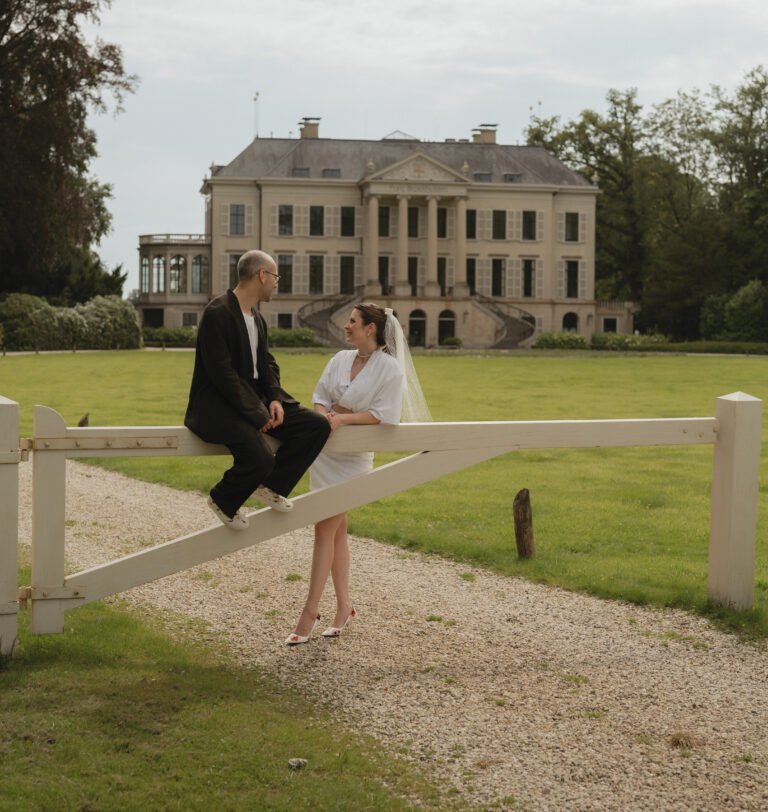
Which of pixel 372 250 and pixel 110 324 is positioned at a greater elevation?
pixel 372 250

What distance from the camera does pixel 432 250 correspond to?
59281 mm

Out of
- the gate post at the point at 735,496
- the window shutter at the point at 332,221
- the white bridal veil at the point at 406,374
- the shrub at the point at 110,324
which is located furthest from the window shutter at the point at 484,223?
the white bridal veil at the point at 406,374

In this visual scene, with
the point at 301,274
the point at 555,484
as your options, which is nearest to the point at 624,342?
the point at 301,274

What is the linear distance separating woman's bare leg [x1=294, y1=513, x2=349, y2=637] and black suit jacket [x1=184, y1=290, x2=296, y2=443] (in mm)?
765

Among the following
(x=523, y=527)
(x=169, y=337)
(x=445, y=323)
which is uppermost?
(x=445, y=323)

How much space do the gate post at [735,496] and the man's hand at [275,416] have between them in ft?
8.05

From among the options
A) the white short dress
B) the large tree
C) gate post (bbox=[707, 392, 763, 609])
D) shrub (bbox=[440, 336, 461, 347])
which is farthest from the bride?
shrub (bbox=[440, 336, 461, 347])

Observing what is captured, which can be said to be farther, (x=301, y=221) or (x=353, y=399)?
(x=301, y=221)

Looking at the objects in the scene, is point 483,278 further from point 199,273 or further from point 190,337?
point 190,337

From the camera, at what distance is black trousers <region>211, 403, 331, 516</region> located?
4.88m

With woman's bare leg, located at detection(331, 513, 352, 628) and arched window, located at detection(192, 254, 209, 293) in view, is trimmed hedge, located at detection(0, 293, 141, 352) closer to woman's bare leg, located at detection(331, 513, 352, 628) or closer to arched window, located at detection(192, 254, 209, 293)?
arched window, located at detection(192, 254, 209, 293)

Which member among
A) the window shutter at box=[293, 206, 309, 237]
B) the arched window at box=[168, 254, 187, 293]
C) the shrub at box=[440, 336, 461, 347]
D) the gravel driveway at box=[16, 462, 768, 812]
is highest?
the window shutter at box=[293, 206, 309, 237]

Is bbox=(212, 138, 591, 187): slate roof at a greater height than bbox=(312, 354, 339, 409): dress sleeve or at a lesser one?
greater

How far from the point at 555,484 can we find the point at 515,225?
51091mm
